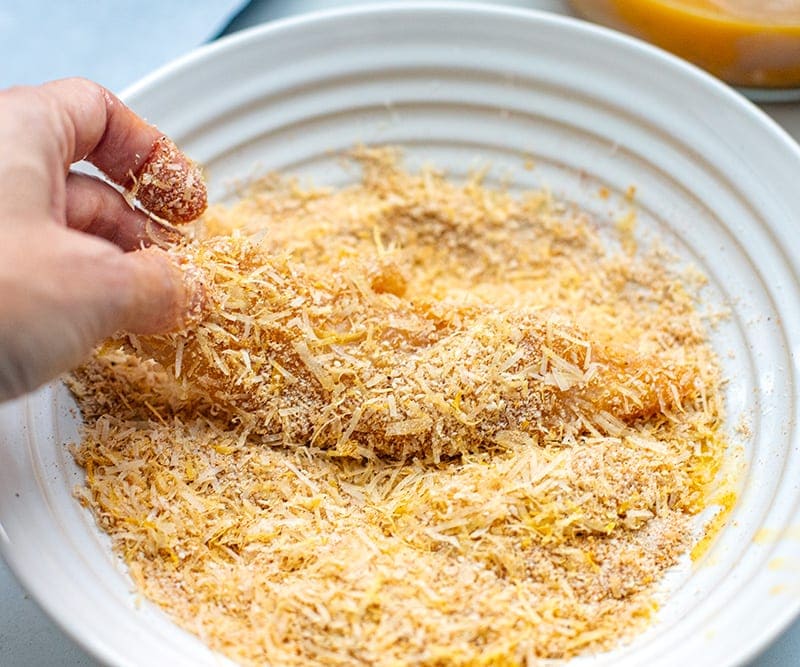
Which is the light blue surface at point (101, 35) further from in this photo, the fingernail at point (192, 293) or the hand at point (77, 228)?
the fingernail at point (192, 293)

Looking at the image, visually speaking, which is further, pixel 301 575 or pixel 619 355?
pixel 619 355

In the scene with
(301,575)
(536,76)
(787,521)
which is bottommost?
(301,575)

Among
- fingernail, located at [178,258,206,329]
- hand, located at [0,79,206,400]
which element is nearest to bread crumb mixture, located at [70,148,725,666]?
fingernail, located at [178,258,206,329]

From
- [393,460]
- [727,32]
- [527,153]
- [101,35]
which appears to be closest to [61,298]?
[393,460]

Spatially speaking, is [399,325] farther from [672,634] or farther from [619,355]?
[672,634]

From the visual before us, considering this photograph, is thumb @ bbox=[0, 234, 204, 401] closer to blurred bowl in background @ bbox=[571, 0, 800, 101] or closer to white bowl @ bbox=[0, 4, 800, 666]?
white bowl @ bbox=[0, 4, 800, 666]

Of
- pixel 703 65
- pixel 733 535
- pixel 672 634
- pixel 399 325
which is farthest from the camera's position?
pixel 703 65

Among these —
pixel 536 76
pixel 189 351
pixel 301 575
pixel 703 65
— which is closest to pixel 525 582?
pixel 301 575
